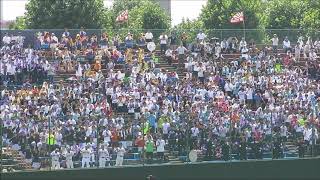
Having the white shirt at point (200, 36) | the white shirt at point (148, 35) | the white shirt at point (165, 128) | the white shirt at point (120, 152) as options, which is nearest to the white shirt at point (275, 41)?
the white shirt at point (200, 36)

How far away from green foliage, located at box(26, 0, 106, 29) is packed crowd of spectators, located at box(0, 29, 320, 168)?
18.3 metres

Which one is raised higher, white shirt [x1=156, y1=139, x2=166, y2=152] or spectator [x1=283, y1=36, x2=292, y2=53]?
spectator [x1=283, y1=36, x2=292, y2=53]

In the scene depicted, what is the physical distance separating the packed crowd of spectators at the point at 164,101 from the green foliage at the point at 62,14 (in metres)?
18.3

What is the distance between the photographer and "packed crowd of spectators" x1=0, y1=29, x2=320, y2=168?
100ft

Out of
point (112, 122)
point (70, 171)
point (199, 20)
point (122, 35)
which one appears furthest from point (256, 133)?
point (199, 20)

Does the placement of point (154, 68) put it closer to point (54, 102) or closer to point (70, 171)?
point (54, 102)

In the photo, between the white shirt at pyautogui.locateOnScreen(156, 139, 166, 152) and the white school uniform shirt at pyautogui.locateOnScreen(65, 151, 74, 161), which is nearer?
the white school uniform shirt at pyautogui.locateOnScreen(65, 151, 74, 161)

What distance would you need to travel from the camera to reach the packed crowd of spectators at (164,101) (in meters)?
30.6

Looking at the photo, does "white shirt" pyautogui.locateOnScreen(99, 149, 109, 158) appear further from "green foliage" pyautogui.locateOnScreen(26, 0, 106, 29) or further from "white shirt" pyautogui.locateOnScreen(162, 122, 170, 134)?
"green foliage" pyautogui.locateOnScreen(26, 0, 106, 29)

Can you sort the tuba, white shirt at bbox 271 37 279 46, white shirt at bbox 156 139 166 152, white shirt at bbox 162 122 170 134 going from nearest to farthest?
white shirt at bbox 156 139 166 152
white shirt at bbox 162 122 170 134
the tuba
white shirt at bbox 271 37 279 46

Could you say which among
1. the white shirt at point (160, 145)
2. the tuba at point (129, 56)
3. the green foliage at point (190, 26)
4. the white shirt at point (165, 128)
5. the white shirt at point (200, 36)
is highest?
the green foliage at point (190, 26)

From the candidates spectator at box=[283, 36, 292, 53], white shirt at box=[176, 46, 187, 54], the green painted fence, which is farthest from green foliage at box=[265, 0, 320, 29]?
the green painted fence

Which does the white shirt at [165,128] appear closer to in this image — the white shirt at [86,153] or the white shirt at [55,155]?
the white shirt at [86,153]

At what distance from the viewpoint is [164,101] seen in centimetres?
3638
